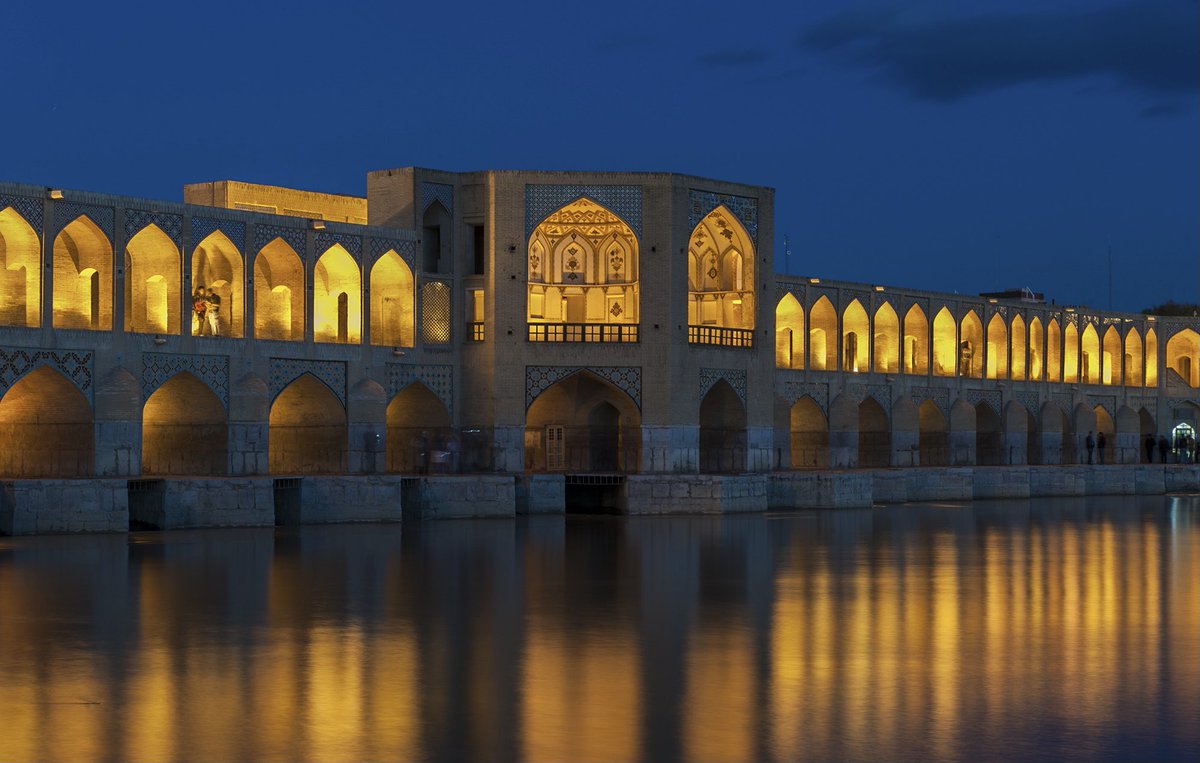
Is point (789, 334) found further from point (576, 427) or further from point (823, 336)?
point (576, 427)

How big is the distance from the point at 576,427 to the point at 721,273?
472cm

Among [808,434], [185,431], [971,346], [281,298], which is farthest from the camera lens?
[971,346]

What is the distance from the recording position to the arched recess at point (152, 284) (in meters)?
26.0

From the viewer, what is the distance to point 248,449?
26.5 metres

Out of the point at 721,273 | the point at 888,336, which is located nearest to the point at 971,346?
the point at 888,336

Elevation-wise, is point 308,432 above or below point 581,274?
below

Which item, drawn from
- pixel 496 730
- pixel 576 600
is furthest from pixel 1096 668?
pixel 576 600

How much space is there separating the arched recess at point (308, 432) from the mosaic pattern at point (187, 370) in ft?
6.16

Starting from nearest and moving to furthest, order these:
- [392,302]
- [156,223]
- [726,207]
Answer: [156,223], [392,302], [726,207]

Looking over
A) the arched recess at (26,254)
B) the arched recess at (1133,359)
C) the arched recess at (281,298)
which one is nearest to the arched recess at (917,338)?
the arched recess at (1133,359)

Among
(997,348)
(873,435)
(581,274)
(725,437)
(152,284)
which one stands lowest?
(873,435)

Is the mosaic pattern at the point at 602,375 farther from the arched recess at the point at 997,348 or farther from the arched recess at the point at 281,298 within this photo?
the arched recess at the point at 997,348

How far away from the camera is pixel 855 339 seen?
40.2 m

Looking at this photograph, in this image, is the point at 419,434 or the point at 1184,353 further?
the point at 1184,353
